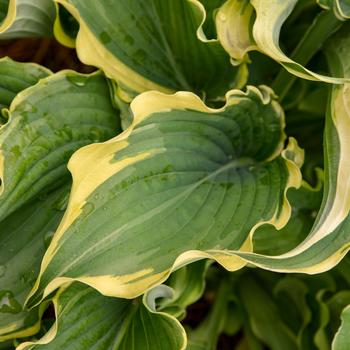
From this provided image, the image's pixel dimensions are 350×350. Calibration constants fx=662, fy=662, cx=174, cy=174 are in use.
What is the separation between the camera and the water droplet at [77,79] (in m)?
0.81

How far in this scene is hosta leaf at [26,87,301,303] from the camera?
678mm

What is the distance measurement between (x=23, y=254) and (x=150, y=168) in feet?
0.63

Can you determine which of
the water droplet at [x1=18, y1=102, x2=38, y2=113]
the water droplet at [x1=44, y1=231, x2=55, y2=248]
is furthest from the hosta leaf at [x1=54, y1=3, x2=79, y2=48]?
the water droplet at [x1=44, y1=231, x2=55, y2=248]

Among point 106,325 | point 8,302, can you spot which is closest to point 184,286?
point 106,325

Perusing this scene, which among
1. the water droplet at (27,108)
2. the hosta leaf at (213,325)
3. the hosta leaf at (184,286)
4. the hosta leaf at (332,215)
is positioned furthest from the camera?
the hosta leaf at (213,325)

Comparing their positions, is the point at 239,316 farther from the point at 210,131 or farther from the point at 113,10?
the point at 113,10

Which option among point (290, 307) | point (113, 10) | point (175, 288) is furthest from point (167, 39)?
point (290, 307)

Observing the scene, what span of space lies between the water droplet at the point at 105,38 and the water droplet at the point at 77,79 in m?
0.05

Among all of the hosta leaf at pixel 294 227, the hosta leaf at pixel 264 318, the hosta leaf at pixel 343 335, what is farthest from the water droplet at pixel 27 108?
the hosta leaf at pixel 264 318

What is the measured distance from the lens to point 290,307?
1110 mm

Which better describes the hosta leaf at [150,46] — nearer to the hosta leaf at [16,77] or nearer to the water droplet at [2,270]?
the hosta leaf at [16,77]

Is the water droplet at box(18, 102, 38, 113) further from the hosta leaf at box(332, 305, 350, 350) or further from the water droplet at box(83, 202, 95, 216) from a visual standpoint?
the hosta leaf at box(332, 305, 350, 350)

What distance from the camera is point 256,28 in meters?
0.71

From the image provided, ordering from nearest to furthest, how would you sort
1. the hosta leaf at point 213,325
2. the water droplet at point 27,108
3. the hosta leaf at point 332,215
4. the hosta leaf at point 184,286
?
the hosta leaf at point 332,215 < the water droplet at point 27,108 < the hosta leaf at point 184,286 < the hosta leaf at point 213,325
